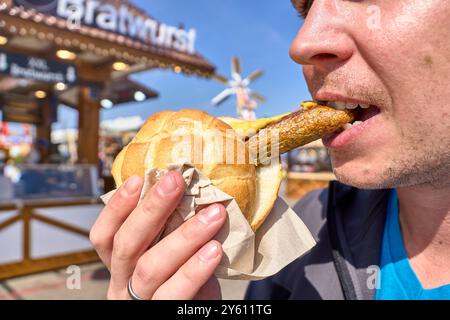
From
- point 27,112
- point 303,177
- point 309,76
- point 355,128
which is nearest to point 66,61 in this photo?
point 27,112

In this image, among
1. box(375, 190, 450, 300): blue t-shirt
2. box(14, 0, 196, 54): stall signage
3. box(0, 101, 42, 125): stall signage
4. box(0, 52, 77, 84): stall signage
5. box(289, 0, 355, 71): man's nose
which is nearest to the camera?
box(289, 0, 355, 71): man's nose

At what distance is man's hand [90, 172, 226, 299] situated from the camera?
1.02 metres

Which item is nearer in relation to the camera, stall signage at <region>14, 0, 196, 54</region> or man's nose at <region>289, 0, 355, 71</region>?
man's nose at <region>289, 0, 355, 71</region>

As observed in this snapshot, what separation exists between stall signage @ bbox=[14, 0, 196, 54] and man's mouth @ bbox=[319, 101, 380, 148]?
4.78 m

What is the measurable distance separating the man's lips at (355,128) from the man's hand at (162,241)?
1.70 ft

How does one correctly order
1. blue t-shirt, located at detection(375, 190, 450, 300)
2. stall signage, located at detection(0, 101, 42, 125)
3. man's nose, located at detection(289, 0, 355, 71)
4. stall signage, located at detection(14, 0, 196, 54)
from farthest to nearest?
stall signage, located at detection(0, 101, 42, 125), stall signage, located at detection(14, 0, 196, 54), blue t-shirt, located at detection(375, 190, 450, 300), man's nose, located at detection(289, 0, 355, 71)

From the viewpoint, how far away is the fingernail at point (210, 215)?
40.8 inches

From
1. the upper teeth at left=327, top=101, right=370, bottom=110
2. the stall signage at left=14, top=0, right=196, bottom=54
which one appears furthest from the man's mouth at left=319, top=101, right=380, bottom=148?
the stall signage at left=14, top=0, right=196, bottom=54

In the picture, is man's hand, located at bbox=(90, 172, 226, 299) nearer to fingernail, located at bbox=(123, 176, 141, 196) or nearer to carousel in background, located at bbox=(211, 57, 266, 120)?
fingernail, located at bbox=(123, 176, 141, 196)

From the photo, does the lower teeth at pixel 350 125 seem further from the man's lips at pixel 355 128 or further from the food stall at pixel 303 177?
the food stall at pixel 303 177

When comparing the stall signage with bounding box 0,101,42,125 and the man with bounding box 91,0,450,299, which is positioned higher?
the stall signage with bounding box 0,101,42,125

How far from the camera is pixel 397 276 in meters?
1.40

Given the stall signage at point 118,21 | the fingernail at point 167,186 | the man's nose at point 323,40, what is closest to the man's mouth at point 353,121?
the man's nose at point 323,40

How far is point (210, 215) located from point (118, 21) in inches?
217
